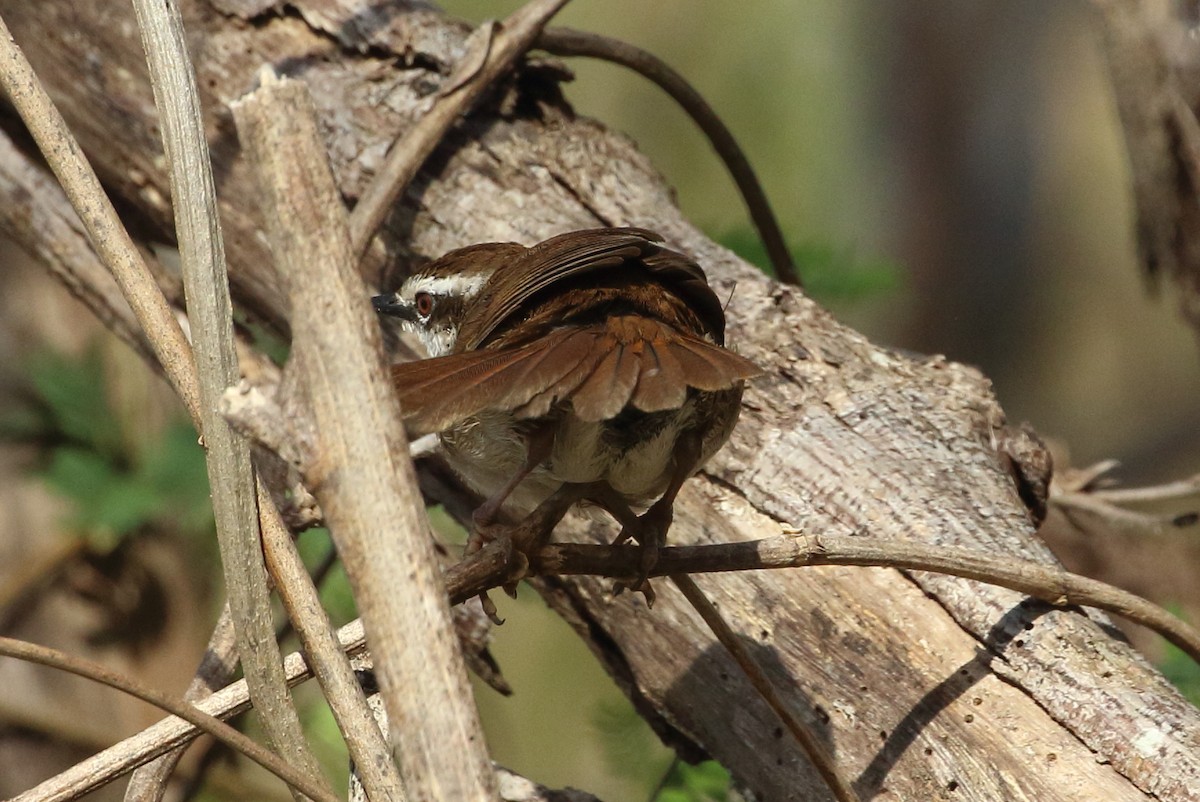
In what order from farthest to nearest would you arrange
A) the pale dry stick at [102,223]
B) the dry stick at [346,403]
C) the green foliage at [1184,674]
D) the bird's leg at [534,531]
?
the green foliage at [1184,674]
the bird's leg at [534,531]
the pale dry stick at [102,223]
the dry stick at [346,403]

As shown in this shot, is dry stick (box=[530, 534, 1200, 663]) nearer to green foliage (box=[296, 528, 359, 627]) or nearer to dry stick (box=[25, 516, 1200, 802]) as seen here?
dry stick (box=[25, 516, 1200, 802])

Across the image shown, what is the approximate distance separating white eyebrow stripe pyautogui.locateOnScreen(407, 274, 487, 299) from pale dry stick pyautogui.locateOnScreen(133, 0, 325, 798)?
1.12m

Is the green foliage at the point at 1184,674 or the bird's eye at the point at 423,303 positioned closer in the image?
the green foliage at the point at 1184,674

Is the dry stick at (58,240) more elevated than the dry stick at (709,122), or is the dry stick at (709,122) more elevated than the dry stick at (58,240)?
the dry stick at (58,240)

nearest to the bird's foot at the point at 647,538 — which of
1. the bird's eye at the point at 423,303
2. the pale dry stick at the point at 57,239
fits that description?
the bird's eye at the point at 423,303

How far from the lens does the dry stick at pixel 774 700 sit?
2176 millimetres

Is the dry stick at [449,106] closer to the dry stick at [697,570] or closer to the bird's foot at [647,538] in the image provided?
the bird's foot at [647,538]

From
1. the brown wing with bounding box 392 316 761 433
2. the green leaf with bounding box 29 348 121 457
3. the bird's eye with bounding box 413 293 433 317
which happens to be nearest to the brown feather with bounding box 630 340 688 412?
the brown wing with bounding box 392 316 761 433

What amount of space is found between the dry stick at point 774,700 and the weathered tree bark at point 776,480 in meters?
0.19

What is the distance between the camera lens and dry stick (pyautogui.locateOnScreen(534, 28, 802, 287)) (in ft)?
12.1

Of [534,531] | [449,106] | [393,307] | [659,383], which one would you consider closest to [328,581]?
[393,307]

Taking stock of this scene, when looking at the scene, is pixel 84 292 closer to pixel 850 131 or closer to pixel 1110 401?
pixel 850 131

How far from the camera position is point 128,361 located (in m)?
5.29

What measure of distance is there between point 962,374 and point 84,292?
2.29 meters
